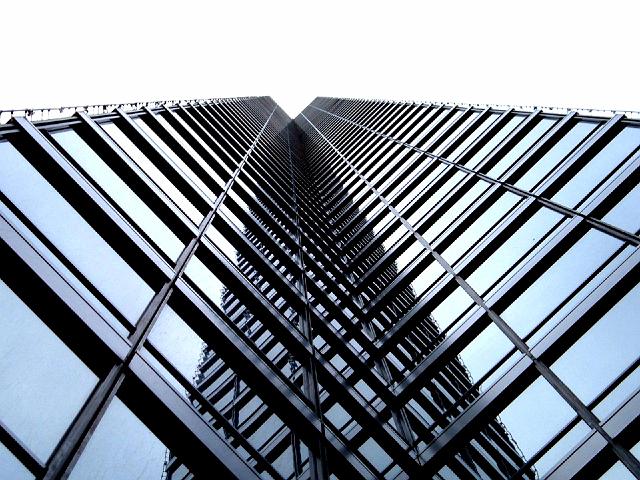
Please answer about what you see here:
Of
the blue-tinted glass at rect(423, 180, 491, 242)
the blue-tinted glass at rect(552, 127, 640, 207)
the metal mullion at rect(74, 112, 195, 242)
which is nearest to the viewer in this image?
the metal mullion at rect(74, 112, 195, 242)

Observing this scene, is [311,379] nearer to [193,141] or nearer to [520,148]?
[193,141]

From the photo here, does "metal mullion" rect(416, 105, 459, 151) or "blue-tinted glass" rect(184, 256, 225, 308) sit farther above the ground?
"blue-tinted glass" rect(184, 256, 225, 308)

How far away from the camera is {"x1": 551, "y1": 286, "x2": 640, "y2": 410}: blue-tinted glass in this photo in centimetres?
754

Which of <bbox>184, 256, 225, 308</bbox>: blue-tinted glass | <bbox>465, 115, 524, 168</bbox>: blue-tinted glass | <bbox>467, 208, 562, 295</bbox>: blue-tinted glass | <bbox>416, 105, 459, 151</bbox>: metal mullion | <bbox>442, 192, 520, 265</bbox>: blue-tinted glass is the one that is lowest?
<bbox>467, 208, 562, 295</bbox>: blue-tinted glass

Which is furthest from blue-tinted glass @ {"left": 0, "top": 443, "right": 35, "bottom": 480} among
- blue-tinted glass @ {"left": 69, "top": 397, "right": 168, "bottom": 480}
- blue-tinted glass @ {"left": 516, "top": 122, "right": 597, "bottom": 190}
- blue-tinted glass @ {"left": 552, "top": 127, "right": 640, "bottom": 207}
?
blue-tinted glass @ {"left": 516, "top": 122, "right": 597, "bottom": 190}

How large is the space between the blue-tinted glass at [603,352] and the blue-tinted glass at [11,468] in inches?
285

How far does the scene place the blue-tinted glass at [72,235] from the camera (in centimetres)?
550

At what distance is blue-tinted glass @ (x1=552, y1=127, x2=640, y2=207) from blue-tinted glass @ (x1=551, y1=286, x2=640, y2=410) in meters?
3.25

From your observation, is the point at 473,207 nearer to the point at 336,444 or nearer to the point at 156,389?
the point at 336,444

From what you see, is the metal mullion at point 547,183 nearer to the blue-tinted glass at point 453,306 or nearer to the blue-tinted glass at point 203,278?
the blue-tinted glass at point 453,306

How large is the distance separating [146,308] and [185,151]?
716cm

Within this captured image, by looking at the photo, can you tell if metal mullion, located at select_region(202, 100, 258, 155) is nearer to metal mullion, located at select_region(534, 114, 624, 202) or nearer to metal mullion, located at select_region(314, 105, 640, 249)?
metal mullion, located at select_region(314, 105, 640, 249)

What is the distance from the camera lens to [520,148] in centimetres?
1452

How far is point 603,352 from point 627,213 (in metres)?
2.76
